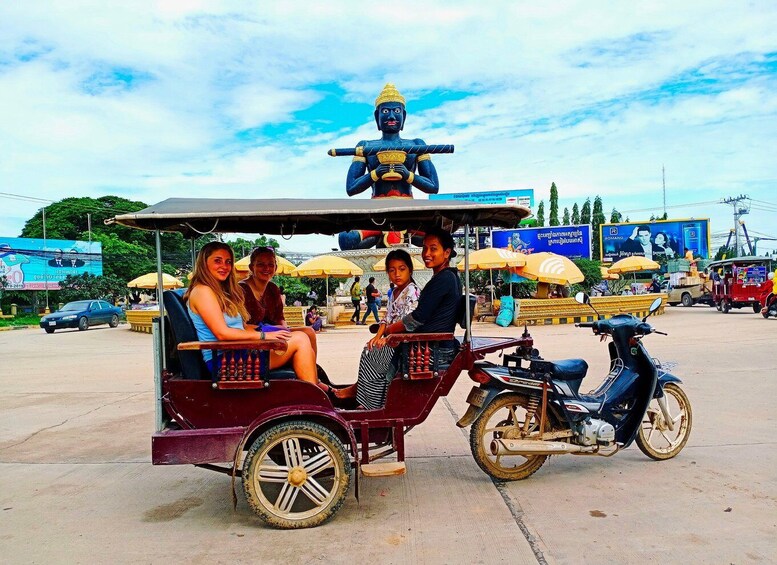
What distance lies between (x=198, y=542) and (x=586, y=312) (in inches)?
661

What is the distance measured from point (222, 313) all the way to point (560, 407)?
2390 millimetres

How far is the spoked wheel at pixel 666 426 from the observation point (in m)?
4.53

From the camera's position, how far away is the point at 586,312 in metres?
18.5

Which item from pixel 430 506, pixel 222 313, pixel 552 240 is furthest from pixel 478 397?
pixel 552 240

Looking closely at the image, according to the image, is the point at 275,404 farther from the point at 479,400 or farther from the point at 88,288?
the point at 88,288

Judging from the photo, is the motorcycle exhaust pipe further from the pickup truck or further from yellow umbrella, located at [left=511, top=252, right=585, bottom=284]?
the pickup truck

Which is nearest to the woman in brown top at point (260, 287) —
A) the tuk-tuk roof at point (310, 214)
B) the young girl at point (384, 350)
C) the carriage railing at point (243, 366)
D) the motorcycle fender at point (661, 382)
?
the tuk-tuk roof at point (310, 214)

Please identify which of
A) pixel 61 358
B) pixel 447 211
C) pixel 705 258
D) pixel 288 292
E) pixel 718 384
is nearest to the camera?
pixel 447 211

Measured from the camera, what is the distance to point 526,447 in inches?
159

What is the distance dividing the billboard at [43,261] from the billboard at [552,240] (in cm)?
2642

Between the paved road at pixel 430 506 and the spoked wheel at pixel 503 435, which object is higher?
the spoked wheel at pixel 503 435

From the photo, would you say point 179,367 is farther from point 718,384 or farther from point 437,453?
point 718,384

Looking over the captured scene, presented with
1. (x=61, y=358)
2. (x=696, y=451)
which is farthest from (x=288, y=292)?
(x=696, y=451)

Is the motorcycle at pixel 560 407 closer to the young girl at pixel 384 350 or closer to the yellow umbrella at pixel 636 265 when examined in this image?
the young girl at pixel 384 350
